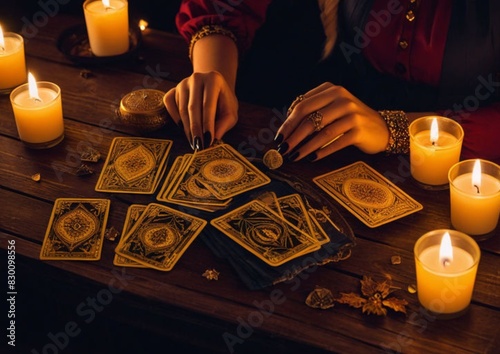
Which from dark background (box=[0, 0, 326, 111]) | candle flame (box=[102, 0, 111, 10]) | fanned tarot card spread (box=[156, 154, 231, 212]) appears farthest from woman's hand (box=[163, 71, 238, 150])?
dark background (box=[0, 0, 326, 111])

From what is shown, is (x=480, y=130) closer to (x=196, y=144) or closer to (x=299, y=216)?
(x=299, y=216)

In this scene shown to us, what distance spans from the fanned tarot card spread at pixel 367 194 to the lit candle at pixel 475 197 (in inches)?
→ 4.0

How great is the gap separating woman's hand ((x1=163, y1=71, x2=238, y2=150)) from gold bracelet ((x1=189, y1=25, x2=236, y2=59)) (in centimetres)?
27

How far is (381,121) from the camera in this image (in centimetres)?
185

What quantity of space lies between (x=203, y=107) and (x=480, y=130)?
0.71 metres

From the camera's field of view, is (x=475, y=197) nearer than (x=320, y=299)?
No

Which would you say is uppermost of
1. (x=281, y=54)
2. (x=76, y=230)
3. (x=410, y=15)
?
(x=410, y=15)

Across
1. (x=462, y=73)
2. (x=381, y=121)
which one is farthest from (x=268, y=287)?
(x=462, y=73)

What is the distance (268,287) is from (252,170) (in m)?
0.38

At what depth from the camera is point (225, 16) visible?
2.22 m

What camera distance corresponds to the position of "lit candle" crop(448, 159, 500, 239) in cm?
156

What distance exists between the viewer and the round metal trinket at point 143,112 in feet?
6.25

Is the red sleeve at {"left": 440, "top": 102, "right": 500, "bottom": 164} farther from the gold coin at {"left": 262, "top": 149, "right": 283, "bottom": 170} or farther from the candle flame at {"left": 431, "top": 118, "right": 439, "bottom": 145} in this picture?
the gold coin at {"left": 262, "top": 149, "right": 283, "bottom": 170}

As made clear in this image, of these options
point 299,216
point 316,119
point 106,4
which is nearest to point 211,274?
point 299,216
